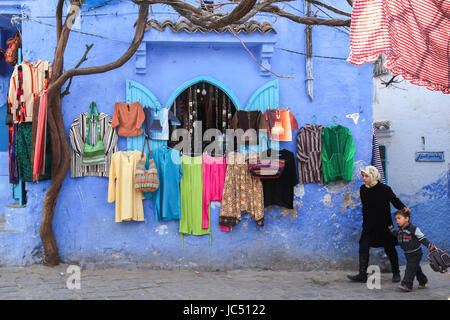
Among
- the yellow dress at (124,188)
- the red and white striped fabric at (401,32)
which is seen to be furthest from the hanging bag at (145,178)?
the red and white striped fabric at (401,32)

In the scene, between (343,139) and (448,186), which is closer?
(343,139)

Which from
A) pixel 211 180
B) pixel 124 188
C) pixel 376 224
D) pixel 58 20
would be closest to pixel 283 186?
pixel 211 180

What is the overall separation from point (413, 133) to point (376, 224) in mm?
4839

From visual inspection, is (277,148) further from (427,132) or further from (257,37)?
(427,132)

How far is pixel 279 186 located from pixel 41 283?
3.63 metres

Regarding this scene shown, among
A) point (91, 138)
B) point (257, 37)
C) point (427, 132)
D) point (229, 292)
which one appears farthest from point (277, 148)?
point (427, 132)

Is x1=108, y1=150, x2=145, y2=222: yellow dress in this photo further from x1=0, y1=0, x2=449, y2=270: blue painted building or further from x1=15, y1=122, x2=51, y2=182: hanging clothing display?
x1=15, y1=122, x2=51, y2=182: hanging clothing display

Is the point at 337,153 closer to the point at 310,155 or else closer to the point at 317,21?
the point at 310,155

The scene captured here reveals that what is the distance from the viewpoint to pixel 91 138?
7.05 m

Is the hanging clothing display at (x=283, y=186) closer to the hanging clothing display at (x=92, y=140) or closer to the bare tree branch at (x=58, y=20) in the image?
the hanging clothing display at (x=92, y=140)

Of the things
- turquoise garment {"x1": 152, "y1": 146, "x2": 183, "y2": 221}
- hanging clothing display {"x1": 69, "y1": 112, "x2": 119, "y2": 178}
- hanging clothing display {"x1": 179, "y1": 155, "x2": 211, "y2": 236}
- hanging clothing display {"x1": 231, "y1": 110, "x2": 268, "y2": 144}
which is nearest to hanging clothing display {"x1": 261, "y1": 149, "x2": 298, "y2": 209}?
hanging clothing display {"x1": 231, "y1": 110, "x2": 268, "y2": 144}

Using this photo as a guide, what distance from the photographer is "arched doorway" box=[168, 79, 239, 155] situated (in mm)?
7395

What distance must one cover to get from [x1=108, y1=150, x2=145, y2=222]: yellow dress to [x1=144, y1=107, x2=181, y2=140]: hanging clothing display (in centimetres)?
43

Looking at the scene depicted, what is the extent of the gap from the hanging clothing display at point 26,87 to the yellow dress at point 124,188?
140 centimetres
